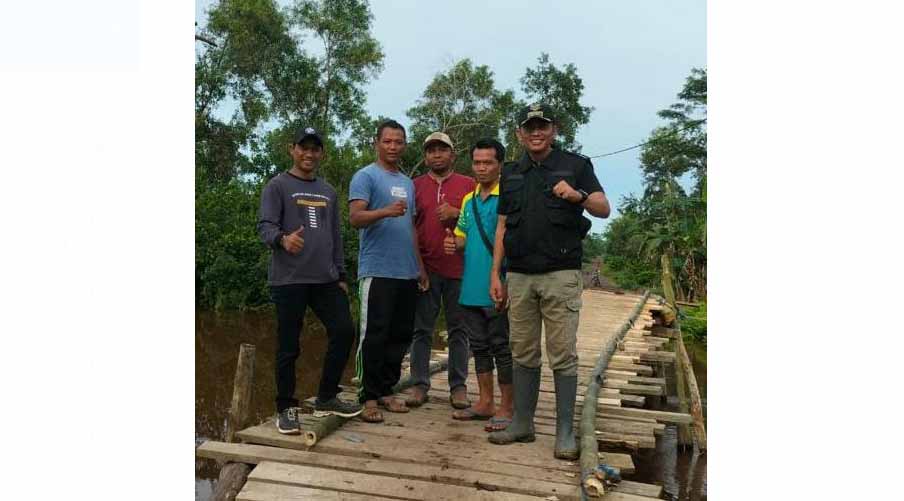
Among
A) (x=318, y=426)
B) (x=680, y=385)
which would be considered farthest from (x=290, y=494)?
(x=680, y=385)

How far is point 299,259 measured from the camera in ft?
11.6

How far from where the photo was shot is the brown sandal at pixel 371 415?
3979mm

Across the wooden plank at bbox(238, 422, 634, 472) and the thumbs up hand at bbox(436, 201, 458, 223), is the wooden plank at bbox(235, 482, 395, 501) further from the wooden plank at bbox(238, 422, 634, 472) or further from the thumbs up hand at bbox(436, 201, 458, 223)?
the thumbs up hand at bbox(436, 201, 458, 223)

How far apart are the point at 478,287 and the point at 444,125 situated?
19330mm

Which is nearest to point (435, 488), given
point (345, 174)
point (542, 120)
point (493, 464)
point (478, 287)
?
point (493, 464)

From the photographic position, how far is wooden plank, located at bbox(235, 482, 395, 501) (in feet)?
9.69

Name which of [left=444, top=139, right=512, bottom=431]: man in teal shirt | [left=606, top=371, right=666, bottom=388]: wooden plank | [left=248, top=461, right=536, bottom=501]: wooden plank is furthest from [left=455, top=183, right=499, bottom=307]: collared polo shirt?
[left=606, top=371, right=666, bottom=388]: wooden plank

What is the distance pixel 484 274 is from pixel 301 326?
1.05m

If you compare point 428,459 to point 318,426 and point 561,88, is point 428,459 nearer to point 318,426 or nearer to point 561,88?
point 318,426

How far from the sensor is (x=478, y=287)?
3936mm

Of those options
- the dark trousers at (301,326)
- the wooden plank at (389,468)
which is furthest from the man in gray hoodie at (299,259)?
the wooden plank at (389,468)

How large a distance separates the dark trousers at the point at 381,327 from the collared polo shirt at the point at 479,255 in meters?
0.32

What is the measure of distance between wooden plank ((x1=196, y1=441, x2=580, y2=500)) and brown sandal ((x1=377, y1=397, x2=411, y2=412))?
0.87 meters

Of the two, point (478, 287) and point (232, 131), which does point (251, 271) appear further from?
point (478, 287)
